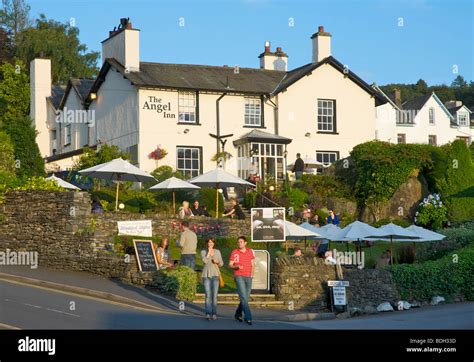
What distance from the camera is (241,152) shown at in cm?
4884

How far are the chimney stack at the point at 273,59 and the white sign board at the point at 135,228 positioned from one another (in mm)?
24830

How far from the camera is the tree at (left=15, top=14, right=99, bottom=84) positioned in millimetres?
72250

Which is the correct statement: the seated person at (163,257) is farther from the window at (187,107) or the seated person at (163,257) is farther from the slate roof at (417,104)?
the slate roof at (417,104)

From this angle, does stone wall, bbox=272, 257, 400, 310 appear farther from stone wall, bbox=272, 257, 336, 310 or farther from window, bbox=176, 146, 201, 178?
window, bbox=176, 146, 201, 178

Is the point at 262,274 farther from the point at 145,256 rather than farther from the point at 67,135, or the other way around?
the point at 67,135

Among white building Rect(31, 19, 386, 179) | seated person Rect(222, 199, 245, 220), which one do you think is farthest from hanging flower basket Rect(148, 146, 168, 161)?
seated person Rect(222, 199, 245, 220)

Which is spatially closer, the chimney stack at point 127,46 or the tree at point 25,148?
the tree at point 25,148

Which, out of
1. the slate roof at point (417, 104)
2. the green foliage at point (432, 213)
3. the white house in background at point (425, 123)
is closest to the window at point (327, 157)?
the green foliage at point (432, 213)

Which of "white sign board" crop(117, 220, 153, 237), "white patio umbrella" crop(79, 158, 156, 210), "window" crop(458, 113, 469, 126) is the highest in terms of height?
"window" crop(458, 113, 469, 126)

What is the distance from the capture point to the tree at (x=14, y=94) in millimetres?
64812

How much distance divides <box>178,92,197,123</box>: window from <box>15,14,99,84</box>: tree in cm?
2595

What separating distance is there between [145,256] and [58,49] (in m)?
49.9
